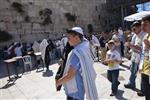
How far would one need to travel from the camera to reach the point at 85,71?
3.83 meters

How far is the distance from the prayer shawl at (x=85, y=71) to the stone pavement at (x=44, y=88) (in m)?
3.07

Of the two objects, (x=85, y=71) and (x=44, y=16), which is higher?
(x=44, y=16)

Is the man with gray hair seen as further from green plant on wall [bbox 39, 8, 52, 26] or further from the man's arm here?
green plant on wall [bbox 39, 8, 52, 26]

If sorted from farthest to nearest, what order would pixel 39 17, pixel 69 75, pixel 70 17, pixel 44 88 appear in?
pixel 70 17 → pixel 39 17 → pixel 44 88 → pixel 69 75

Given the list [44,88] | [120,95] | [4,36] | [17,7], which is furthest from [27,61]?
[17,7]

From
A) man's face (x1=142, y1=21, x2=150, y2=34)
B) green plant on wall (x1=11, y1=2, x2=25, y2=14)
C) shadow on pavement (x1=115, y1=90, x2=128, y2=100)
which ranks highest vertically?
green plant on wall (x1=11, y1=2, x2=25, y2=14)

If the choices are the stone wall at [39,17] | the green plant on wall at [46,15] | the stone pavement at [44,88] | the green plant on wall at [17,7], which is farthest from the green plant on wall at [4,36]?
the stone pavement at [44,88]

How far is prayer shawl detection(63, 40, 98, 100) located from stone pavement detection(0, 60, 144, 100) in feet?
10.1

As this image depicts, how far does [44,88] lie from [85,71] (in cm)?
510

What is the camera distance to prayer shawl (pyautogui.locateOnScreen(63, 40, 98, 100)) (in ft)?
12.5

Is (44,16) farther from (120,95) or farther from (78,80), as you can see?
(78,80)

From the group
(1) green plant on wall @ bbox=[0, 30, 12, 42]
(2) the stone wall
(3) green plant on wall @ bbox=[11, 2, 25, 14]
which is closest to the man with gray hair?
(1) green plant on wall @ bbox=[0, 30, 12, 42]

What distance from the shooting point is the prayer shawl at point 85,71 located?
380cm

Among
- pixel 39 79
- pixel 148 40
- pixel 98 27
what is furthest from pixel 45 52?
pixel 98 27
